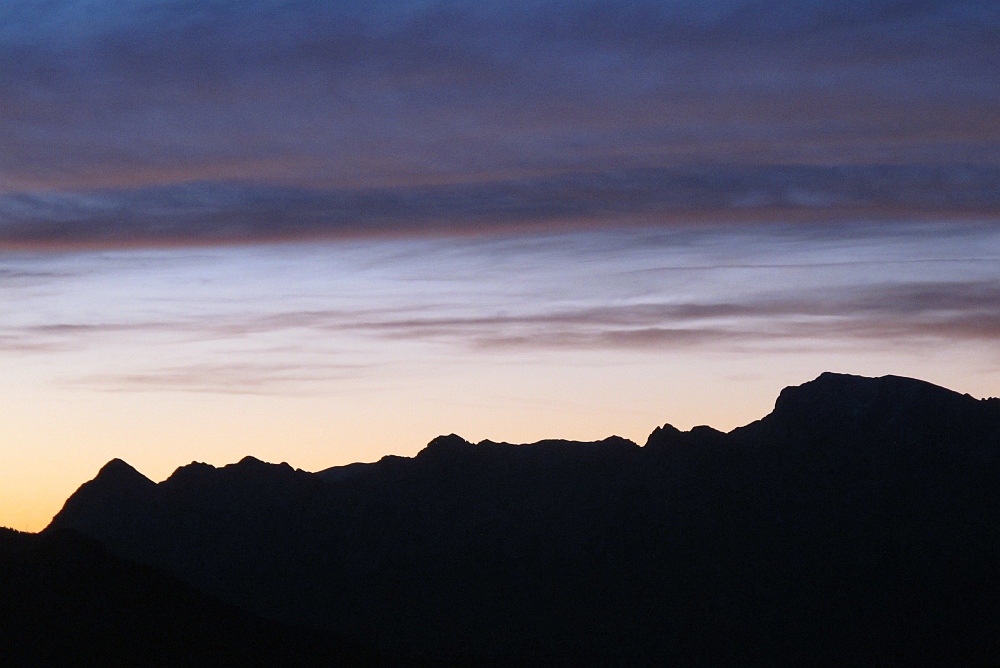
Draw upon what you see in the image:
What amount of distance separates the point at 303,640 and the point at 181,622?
58.9 ft

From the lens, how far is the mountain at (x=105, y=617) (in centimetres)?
10188

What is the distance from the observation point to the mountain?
102 metres

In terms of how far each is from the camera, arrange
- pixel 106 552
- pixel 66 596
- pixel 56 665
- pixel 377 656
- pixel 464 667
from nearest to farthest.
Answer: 1. pixel 56 665
2. pixel 66 596
3. pixel 106 552
4. pixel 377 656
5. pixel 464 667

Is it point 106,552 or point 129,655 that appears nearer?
point 129,655

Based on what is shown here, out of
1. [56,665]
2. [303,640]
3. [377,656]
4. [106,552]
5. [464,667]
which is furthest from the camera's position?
[464,667]

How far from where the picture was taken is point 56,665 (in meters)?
98.8

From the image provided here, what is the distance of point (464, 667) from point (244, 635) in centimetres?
8150

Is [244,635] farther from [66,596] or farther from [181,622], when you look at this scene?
[66,596]

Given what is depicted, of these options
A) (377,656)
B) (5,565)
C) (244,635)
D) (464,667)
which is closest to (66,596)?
(5,565)

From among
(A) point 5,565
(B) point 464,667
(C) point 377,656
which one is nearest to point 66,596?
(A) point 5,565

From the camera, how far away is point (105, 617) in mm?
108062

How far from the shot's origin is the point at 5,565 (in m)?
108

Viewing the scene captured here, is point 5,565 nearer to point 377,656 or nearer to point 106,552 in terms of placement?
point 106,552

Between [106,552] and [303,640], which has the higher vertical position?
[106,552]
